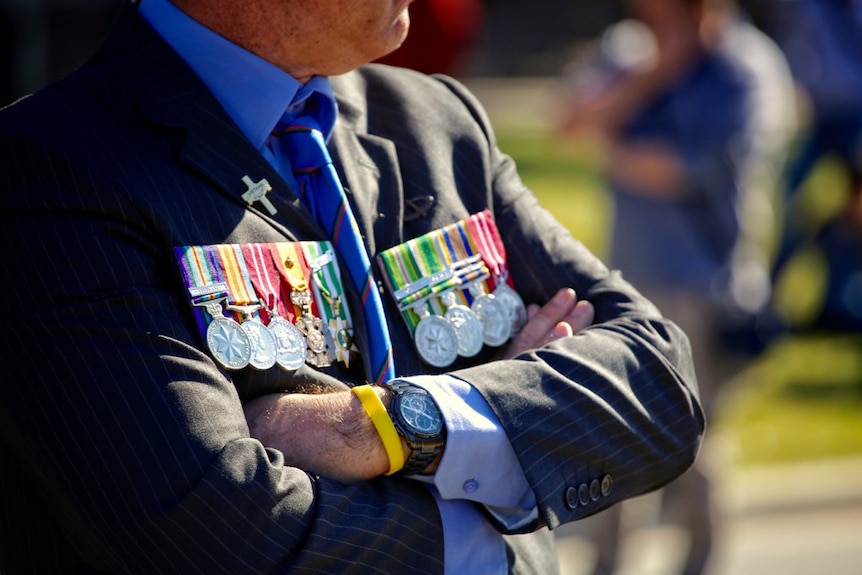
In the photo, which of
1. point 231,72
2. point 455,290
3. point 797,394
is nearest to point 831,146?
point 797,394

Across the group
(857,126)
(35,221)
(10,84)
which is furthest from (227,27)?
(10,84)

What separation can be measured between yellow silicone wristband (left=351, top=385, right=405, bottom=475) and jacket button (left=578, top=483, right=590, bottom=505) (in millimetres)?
321

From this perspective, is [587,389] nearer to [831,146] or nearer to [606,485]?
[606,485]

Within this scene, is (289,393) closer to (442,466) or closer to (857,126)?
(442,466)

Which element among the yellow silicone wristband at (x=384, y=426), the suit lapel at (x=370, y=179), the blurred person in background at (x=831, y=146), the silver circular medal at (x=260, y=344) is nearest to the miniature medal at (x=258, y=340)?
the silver circular medal at (x=260, y=344)

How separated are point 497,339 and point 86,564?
83cm

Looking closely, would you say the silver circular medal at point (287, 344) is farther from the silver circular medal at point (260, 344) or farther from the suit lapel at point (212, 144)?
→ the suit lapel at point (212, 144)

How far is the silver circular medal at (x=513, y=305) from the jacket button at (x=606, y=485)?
34 centimetres

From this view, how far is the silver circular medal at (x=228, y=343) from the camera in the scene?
2.06m

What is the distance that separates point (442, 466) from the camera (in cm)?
215

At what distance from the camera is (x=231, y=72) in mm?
2301

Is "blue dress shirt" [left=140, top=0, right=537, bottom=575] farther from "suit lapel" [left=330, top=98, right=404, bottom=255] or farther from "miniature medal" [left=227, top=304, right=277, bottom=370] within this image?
"miniature medal" [left=227, top=304, right=277, bottom=370]

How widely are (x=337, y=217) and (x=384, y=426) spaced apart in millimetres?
405

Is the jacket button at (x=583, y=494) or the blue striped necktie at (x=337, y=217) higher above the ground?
the blue striped necktie at (x=337, y=217)
